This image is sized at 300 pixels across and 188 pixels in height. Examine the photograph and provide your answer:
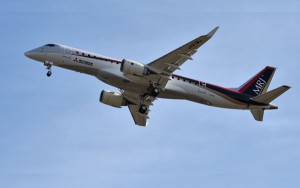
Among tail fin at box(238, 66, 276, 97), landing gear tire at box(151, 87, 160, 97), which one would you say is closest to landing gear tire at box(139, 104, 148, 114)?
landing gear tire at box(151, 87, 160, 97)

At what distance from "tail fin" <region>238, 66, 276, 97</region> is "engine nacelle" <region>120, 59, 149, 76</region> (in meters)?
12.2

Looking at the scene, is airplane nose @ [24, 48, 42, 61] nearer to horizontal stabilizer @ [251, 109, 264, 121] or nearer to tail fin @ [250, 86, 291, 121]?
tail fin @ [250, 86, 291, 121]

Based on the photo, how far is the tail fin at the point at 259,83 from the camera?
228 feet

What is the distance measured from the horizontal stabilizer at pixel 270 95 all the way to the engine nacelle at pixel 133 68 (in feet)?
40.7

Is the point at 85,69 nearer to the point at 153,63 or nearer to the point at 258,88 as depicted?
the point at 153,63

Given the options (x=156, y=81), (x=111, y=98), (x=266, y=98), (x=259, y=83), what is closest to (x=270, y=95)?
(x=266, y=98)

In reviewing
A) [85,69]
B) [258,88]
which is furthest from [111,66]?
[258,88]

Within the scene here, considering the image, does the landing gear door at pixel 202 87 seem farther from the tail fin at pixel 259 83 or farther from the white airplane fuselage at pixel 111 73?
the tail fin at pixel 259 83

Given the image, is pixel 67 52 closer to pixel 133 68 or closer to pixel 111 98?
pixel 133 68

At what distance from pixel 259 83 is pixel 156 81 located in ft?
41.8

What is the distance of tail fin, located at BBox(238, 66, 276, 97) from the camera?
69.5m

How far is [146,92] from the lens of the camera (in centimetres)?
6688

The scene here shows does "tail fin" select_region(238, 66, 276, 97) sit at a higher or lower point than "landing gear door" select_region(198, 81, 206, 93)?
higher

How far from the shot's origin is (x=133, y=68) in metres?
62.6
